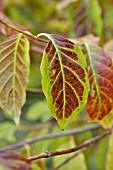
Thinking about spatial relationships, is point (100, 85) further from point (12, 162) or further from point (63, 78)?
point (12, 162)

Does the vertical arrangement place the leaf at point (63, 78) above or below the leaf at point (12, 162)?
above

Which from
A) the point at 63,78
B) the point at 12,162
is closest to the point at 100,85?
the point at 63,78

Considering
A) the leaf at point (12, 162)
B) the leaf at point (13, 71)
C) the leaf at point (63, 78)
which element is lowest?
the leaf at point (12, 162)

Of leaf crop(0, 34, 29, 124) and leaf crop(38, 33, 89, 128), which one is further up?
leaf crop(0, 34, 29, 124)

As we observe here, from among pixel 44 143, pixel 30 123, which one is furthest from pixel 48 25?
pixel 44 143

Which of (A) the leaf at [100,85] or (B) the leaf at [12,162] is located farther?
(A) the leaf at [100,85]
